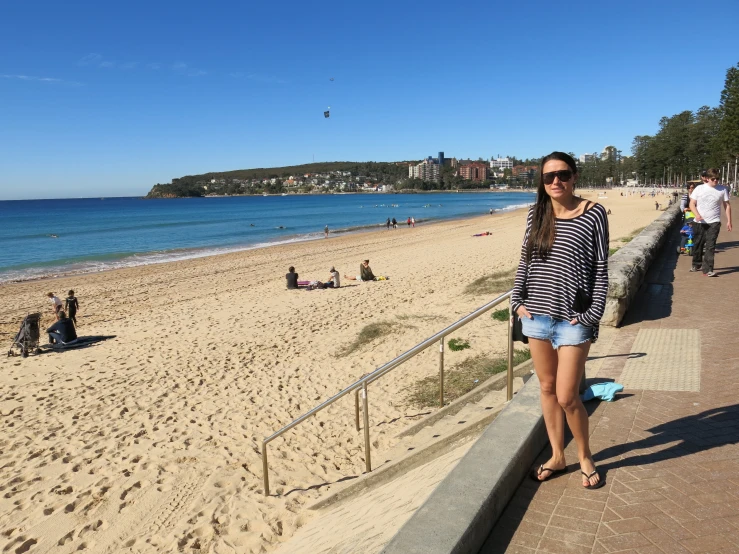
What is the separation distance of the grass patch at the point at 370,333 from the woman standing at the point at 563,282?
22.9 ft

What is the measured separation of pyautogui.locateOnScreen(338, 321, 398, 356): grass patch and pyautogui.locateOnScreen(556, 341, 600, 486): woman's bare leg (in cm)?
688

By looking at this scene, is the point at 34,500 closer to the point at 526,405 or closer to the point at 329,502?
the point at 329,502

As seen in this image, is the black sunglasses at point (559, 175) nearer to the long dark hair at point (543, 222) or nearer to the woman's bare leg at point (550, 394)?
the long dark hair at point (543, 222)

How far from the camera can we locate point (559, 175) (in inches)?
99.7

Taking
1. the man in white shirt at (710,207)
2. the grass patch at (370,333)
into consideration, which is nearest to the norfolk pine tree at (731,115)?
the man in white shirt at (710,207)

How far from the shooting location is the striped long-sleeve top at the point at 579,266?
248 centimetres

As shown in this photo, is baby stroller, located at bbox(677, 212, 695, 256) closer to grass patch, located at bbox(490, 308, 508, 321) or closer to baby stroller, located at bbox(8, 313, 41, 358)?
grass patch, located at bbox(490, 308, 508, 321)

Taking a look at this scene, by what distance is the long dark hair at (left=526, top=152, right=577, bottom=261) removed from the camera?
2555 millimetres

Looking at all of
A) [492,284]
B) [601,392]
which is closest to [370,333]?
[492,284]

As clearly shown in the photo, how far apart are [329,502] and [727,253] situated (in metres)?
10.3

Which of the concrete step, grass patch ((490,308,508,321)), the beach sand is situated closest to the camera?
the concrete step

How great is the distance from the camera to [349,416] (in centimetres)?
699

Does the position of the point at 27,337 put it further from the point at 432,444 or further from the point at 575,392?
the point at 575,392

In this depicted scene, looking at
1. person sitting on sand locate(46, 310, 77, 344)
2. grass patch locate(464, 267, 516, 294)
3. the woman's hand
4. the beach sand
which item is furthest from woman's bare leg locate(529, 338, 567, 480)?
person sitting on sand locate(46, 310, 77, 344)
